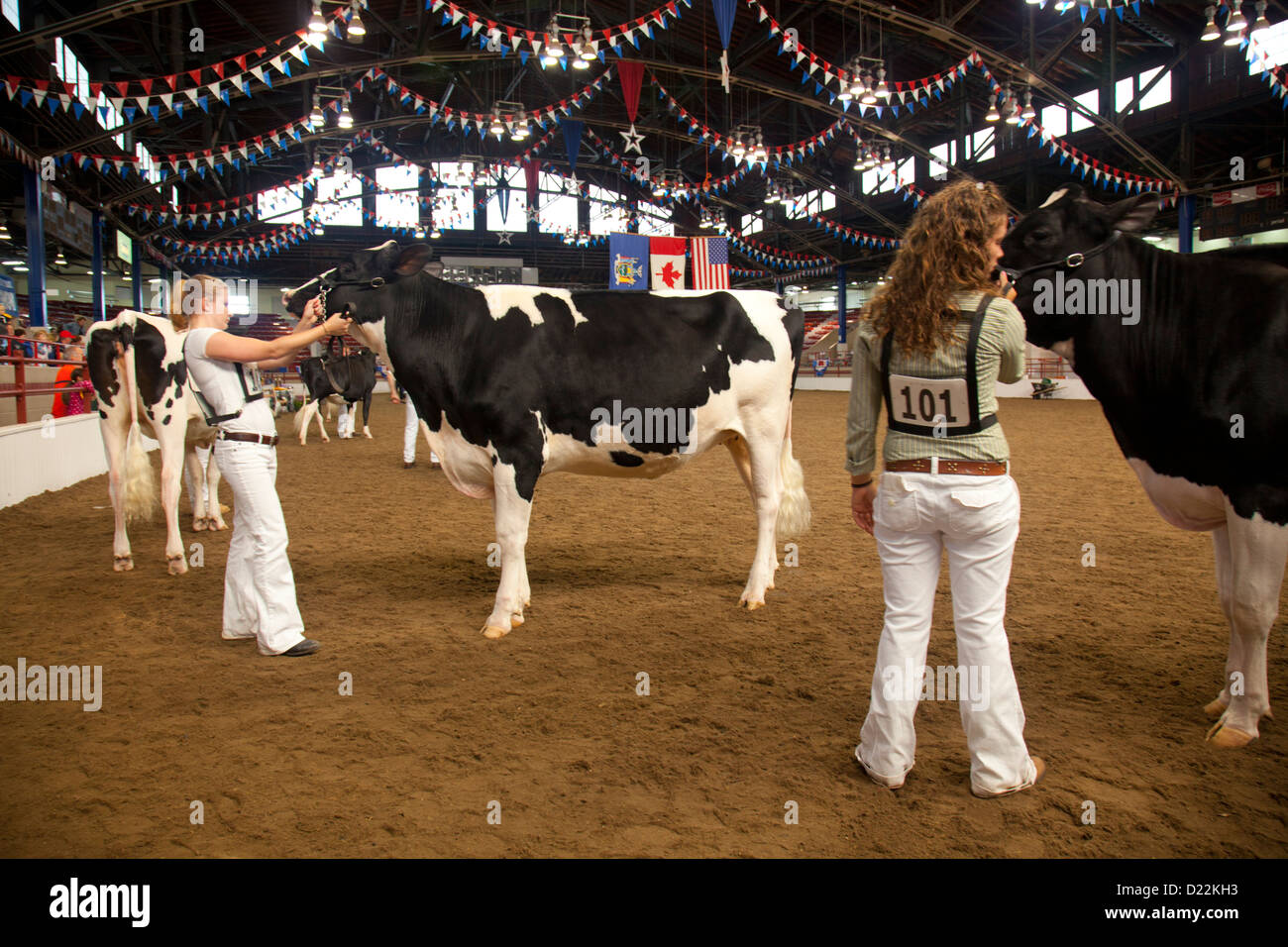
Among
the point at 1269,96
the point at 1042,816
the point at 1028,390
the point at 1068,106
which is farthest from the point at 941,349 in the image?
the point at 1028,390

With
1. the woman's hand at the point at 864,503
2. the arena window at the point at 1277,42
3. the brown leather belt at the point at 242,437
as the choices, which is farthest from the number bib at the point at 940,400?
the arena window at the point at 1277,42

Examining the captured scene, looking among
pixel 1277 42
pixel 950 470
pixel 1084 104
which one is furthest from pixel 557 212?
pixel 950 470

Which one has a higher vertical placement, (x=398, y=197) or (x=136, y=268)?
(x=398, y=197)

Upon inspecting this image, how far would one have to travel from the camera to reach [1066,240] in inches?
118

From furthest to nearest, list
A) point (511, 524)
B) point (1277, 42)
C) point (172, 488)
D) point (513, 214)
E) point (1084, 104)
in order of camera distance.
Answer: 1. point (513, 214)
2. point (1084, 104)
3. point (1277, 42)
4. point (172, 488)
5. point (511, 524)

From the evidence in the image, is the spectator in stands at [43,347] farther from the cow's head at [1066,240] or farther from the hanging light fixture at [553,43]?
the cow's head at [1066,240]

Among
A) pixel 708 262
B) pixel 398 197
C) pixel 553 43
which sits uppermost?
pixel 398 197

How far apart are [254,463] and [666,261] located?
33.0 ft

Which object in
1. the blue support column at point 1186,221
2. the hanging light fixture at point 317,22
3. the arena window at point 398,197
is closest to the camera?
the hanging light fixture at point 317,22

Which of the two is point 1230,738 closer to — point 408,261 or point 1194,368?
point 1194,368

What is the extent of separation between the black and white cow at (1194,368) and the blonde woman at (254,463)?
3.21 meters

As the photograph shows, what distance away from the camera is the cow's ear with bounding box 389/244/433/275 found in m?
4.34

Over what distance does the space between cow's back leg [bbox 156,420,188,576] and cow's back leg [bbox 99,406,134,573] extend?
321 millimetres

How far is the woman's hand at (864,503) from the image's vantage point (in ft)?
8.70
